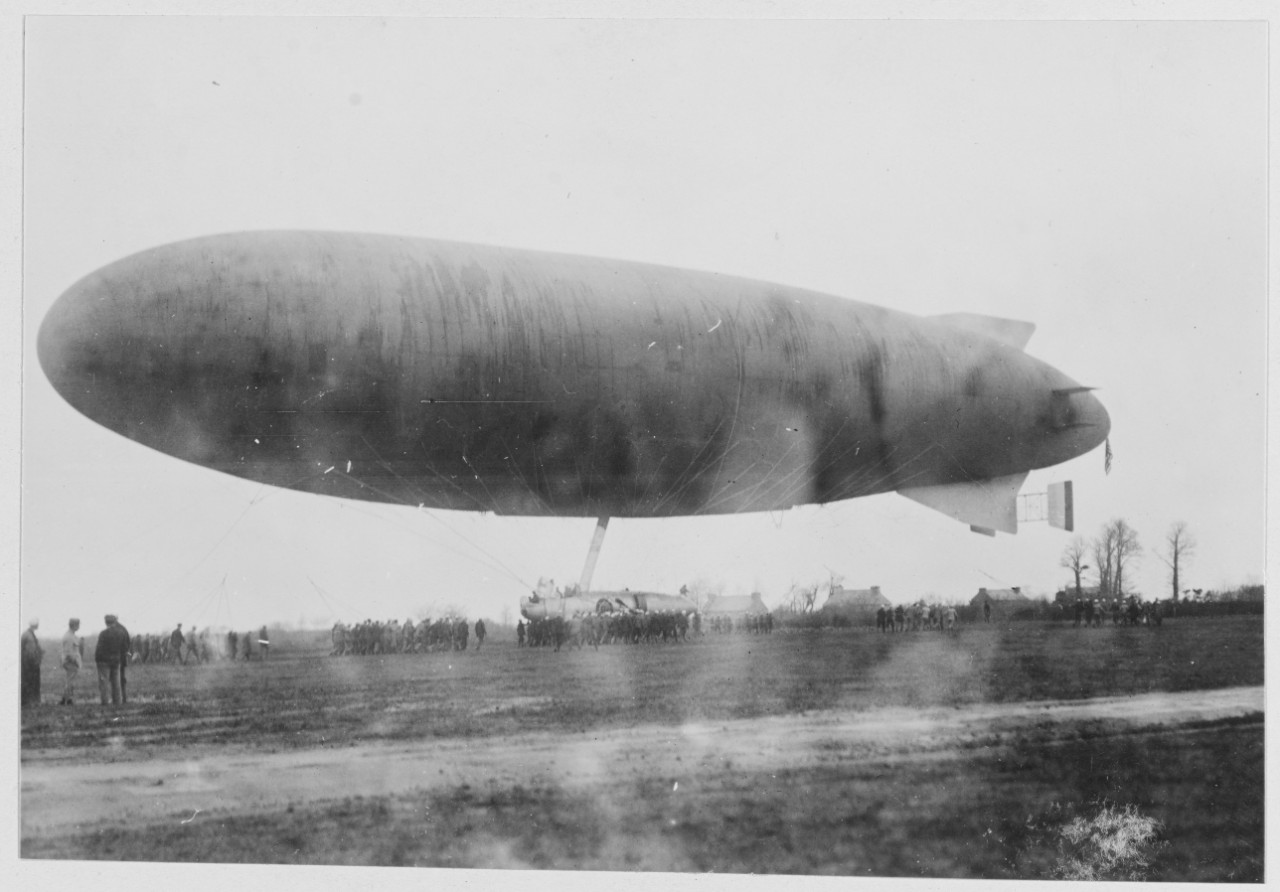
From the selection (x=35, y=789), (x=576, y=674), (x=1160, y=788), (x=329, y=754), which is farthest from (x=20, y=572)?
(x=1160, y=788)

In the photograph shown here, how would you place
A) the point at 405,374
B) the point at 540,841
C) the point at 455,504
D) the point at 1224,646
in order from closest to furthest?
1. the point at 540,841
2. the point at 405,374
3. the point at 455,504
4. the point at 1224,646

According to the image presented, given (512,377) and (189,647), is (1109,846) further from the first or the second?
(189,647)

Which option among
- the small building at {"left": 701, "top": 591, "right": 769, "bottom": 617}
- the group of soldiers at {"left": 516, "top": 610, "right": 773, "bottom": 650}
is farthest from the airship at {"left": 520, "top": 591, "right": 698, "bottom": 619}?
the small building at {"left": 701, "top": 591, "right": 769, "bottom": 617}

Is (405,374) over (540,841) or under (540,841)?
over

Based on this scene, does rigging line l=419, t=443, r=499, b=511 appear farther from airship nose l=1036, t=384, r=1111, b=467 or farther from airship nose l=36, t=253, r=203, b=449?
airship nose l=1036, t=384, r=1111, b=467

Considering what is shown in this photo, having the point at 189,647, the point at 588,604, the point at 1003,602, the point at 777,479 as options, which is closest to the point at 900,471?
the point at 777,479

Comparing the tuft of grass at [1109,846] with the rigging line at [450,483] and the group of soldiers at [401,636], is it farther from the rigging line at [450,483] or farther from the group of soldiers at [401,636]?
the group of soldiers at [401,636]

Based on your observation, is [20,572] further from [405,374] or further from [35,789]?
[405,374]
